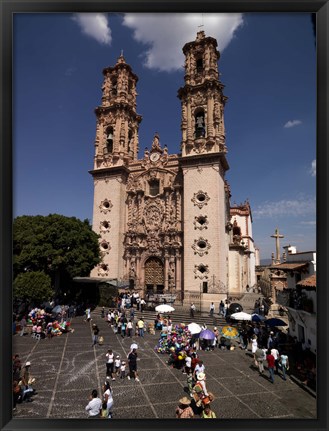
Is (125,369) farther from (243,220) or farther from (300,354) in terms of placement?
(243,220)

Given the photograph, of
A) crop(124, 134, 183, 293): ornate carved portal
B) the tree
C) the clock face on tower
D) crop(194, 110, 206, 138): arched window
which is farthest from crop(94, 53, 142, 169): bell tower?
the tree

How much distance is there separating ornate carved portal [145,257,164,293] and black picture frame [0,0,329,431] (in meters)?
27.6

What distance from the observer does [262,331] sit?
1845cm

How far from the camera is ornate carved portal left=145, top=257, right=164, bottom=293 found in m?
33.5

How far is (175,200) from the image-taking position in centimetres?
3378

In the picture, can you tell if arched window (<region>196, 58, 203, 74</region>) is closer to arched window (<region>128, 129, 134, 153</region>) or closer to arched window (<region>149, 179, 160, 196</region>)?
arched window (<region>128, 129, 134, 153</region>)

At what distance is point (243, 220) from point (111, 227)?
2779 centimetres

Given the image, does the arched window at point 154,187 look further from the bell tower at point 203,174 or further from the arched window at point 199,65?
the arched window at point 199,65

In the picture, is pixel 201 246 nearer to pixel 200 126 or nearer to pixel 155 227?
pixel 155 227

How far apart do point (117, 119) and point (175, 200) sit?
14248 mm

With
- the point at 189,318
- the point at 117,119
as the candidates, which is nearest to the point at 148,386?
the point at 189,318
